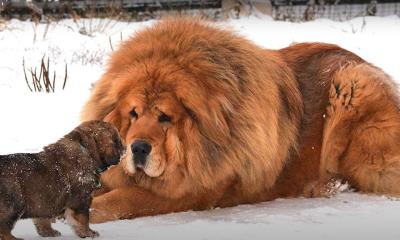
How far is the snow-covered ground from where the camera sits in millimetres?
3891

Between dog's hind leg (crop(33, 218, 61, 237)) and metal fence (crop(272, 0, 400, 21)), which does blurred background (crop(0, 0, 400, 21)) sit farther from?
dog's hind leg (crop(33, 218, 61, 237))

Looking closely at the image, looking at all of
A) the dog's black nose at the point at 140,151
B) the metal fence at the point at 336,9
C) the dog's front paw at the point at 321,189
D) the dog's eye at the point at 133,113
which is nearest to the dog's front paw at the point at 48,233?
the dog's black nose at the point at 140,151

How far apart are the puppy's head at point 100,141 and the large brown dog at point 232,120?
1.15 ft

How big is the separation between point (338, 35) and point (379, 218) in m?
8.47

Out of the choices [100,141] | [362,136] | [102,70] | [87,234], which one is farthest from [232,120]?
[102,70]

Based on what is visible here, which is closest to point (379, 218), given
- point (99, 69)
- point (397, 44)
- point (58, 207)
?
point (58, 207)

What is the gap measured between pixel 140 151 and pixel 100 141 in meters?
0.44

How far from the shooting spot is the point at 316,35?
1238cm

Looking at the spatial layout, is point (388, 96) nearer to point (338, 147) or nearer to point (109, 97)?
point (338, 147)

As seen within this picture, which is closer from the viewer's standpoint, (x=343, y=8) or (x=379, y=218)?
(x=379, y=218)

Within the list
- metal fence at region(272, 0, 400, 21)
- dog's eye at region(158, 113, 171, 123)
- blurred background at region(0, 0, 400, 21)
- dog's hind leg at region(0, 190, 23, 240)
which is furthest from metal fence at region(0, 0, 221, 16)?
dog's hind leg at region(0, 190, 23, 240)

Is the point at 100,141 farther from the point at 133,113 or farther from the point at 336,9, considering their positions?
the point at 336,9

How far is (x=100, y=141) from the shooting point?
3.71 m

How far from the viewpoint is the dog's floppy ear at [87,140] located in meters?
3.68
